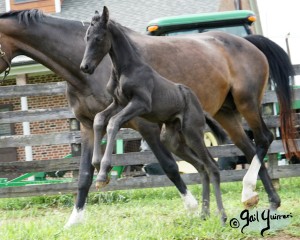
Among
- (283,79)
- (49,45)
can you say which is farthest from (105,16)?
(283,79)

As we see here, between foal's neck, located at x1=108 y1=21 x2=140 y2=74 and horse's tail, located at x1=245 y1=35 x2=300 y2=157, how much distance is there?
9.56 feet

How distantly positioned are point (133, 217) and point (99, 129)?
178 cm

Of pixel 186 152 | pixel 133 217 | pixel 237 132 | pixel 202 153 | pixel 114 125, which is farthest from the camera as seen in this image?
pixel 237 132

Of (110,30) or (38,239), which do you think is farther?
(110,30)

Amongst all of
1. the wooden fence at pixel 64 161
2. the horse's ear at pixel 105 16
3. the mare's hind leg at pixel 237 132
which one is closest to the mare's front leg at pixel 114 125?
the horse's ear at pixel 105 16

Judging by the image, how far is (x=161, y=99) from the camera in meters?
4.52

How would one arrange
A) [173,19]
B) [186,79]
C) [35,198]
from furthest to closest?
[173,19] < [35,198] < [186,79]

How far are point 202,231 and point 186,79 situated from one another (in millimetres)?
2079

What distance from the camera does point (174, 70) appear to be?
577 centimetres

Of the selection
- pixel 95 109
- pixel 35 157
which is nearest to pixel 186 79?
pixel 95 109

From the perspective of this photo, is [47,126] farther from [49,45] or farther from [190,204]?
[190,204]

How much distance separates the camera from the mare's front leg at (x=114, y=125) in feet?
12.7

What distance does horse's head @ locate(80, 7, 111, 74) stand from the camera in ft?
13.6

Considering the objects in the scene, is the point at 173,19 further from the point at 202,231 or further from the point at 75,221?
the point at 202,231
